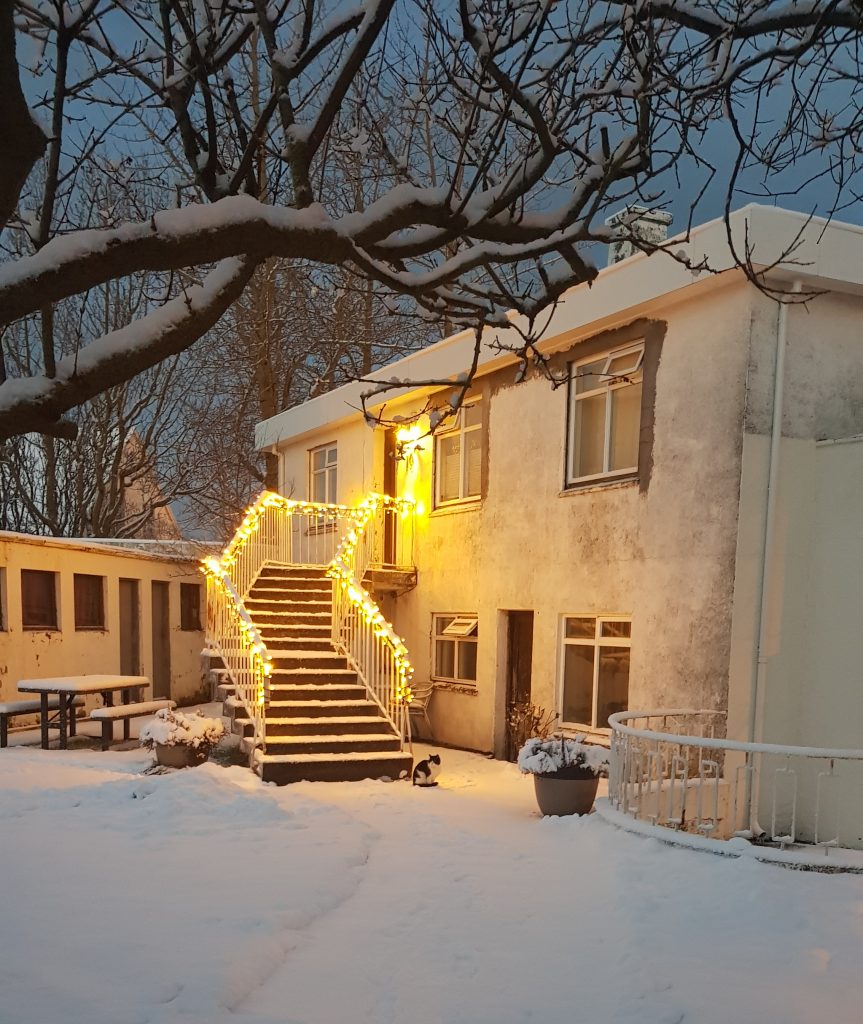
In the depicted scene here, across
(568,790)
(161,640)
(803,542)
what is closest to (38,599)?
(161,640)

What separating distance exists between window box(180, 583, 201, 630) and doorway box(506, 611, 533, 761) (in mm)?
9896

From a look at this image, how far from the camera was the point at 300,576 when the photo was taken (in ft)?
45.2

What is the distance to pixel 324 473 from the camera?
55.5 feet

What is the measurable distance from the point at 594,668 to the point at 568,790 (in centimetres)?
260

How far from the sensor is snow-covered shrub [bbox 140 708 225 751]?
31.5 ft

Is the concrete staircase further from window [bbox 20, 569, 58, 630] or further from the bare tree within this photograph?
the bare tree

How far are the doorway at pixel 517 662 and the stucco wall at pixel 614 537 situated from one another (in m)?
0.18

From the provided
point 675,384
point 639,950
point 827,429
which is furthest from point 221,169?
point 827,429

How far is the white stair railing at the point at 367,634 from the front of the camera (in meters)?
10.2

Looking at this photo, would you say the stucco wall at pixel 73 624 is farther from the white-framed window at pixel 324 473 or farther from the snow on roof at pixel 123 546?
the white-framed window at pixel 324 473

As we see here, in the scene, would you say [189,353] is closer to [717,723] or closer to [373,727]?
[373,727]

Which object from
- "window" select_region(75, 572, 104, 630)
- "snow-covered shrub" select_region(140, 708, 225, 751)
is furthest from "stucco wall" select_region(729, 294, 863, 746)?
"window" select_region(75, 572, 104, 630)

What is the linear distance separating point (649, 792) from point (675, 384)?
456cm

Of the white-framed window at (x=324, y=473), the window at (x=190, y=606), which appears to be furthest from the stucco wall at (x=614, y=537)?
the window at (x=190, y=606)
